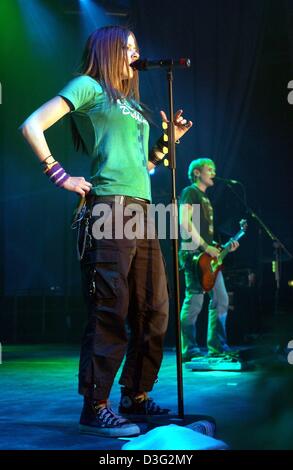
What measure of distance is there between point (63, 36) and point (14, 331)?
14.2 ft

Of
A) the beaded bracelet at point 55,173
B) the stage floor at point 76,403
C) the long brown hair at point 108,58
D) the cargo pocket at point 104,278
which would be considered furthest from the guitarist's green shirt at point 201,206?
the beaded bracelet at point 55,173

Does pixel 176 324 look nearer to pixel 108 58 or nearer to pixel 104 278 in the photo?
pixel 104 278

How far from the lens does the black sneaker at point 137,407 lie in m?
2.90

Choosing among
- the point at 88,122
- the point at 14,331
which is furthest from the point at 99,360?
the point at 14,331

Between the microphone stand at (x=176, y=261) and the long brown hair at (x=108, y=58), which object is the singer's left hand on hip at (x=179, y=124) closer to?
the microphone stand at (x=176, y=261)

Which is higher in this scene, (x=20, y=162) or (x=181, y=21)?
(x=181, y=21)

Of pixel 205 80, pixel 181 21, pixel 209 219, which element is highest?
pixel 181 21

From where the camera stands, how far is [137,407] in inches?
115

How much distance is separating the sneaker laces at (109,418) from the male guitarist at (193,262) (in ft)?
10.2

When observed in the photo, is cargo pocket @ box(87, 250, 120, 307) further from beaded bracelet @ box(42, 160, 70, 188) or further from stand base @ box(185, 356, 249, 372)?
stand base @ box(185, 356, 249, 372)

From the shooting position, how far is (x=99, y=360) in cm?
264

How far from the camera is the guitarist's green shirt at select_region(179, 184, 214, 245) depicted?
585cm

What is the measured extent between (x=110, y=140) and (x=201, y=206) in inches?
125

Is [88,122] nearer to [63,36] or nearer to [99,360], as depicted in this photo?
[99,360]
